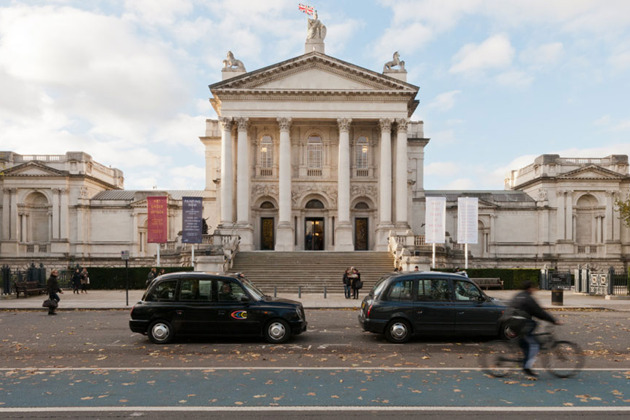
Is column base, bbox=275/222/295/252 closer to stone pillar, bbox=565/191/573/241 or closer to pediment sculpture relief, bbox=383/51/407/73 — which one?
pediment sculpture relief, bbox=383/51/407/73

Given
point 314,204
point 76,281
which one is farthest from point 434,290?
point 314,204

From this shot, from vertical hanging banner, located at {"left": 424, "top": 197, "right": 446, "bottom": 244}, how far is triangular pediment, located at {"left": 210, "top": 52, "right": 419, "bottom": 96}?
516 inches

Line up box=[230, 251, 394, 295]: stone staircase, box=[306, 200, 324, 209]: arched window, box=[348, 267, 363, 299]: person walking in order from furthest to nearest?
box=[306, 200, 324, 209]: arched window → box=[230, 251, 394, 295]: stone staircase → box=[348, 267, 363, 299]: person walking

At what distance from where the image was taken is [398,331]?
12867mm

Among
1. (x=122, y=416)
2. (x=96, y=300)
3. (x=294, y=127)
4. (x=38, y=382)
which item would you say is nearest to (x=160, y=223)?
(x=96, y=300)

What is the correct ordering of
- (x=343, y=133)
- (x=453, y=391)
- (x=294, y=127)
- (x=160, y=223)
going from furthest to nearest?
1. (x=294, y=127)
2. (x=343, y=133)
3. (x=160, y=223)
4. (x=453, y=391)

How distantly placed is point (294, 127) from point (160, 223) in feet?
49.4

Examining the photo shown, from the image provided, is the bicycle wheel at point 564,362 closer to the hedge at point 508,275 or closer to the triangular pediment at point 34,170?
the hedge at point 508,275

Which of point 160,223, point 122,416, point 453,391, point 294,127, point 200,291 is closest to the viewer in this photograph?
point 122,416

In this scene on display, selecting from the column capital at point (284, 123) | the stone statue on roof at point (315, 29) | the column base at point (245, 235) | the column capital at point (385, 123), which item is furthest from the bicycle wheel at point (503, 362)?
the stone statue on roof at point (315, 29)

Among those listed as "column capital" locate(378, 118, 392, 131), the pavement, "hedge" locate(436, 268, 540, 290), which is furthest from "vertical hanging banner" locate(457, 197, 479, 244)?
"column capital" locate(378, 118, 392, 131)

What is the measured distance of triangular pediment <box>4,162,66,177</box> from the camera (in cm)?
5039

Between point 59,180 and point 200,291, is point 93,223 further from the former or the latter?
point 200,291

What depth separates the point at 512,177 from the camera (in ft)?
200
